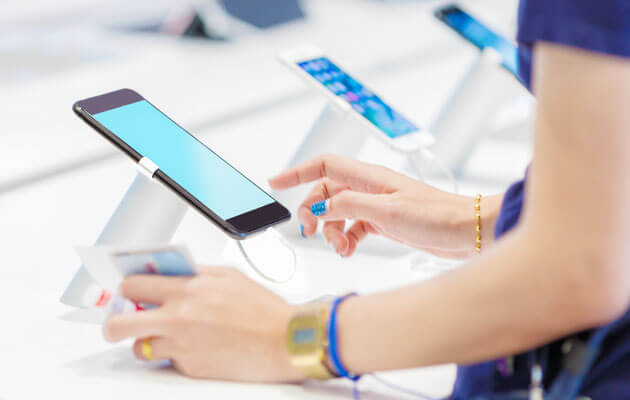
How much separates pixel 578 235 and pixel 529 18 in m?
0.12

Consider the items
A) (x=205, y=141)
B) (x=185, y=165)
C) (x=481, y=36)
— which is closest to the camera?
(x=185, y=165)

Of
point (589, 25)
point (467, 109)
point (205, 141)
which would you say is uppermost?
point (589, 25)

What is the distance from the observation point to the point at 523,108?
1.45 metres

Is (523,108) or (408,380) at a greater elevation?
(408,380)

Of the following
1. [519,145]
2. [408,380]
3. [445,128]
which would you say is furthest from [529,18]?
[519,145]

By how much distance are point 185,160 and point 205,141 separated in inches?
22.5

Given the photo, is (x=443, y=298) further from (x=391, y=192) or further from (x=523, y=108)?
(x=523, y=108)

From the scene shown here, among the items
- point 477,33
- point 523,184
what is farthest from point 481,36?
point 523,184

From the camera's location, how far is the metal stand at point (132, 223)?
27.5 inches

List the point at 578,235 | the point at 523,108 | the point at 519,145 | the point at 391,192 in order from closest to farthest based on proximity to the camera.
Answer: the point at 578,235 → the point at 391,192 → the point at 519,145 → the point at 523,108

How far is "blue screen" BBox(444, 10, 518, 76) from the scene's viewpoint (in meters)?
0.98

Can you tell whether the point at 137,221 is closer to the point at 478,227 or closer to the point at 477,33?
the point at 478,227

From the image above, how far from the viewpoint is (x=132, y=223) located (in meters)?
0.70

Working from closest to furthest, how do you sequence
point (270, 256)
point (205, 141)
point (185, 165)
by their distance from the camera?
1. point (185, 165)
2. point (270, 256)
3. point (205, 141)
